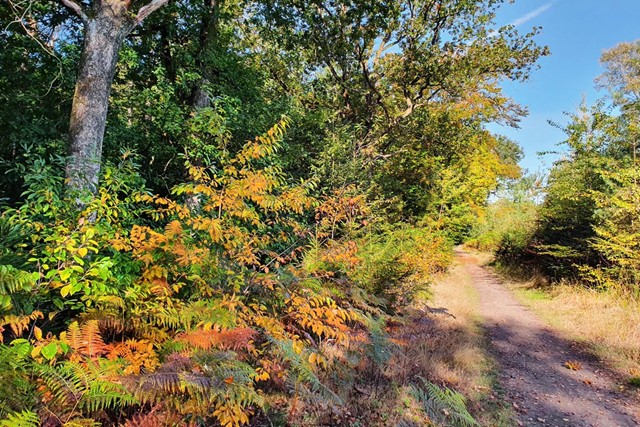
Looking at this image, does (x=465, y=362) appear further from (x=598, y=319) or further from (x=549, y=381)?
(x=598, y=319)

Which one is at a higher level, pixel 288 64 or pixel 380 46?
pixel 380 46

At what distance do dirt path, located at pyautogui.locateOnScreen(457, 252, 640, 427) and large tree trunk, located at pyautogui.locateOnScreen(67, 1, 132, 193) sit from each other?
6072 millimetres

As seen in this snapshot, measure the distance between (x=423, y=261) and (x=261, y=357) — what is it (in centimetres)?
550

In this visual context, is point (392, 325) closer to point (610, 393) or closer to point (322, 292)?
point (322, 292)

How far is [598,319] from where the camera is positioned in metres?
7.17

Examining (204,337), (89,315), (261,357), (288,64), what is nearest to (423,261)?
(261,357)

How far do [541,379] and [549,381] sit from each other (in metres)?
0.10

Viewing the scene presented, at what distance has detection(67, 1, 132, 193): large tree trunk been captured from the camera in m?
4.35

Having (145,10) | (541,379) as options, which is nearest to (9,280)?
(145,10)

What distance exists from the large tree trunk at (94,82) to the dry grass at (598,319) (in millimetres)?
8202

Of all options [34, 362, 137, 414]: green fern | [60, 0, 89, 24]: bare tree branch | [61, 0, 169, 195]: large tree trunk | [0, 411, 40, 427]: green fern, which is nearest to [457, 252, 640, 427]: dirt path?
[34, 362, 137, 414]: green fern

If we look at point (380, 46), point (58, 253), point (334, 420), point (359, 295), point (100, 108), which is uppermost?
point (380, 46)

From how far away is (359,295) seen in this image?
546cm

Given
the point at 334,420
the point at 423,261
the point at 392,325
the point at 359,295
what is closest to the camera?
the point at 334,420
